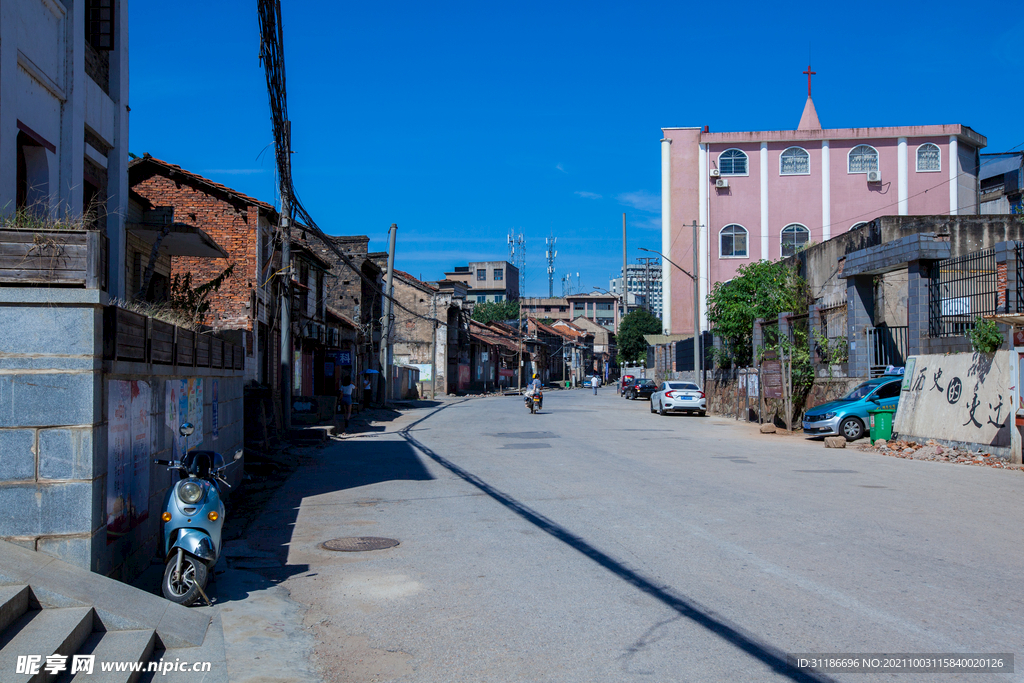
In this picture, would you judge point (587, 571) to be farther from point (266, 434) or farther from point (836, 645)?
point (266, 434)

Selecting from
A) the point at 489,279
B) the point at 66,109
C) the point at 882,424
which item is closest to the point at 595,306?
the point at 489,279

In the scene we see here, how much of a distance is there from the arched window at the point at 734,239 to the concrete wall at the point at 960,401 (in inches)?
1141

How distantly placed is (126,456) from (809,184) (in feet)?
153

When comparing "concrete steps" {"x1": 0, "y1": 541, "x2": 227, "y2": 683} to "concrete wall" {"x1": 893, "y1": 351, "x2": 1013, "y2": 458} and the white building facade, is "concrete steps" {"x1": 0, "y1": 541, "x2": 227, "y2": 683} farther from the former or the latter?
"concrete wall" {"x1": 893, "y1": 351, "x2": 1013, "y2": 458}

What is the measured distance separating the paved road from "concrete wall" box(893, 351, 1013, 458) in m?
2.38

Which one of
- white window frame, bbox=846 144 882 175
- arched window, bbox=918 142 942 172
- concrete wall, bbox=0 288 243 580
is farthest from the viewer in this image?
white window frame, bbox=846 144 882 175

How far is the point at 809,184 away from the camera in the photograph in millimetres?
46844

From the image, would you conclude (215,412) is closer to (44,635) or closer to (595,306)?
(44,635)

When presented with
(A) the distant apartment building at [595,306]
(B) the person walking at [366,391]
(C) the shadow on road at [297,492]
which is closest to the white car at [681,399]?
(B) the person walking at [366,391]

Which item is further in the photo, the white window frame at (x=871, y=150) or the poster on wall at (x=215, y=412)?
the white window frame at (x=871, y=150)

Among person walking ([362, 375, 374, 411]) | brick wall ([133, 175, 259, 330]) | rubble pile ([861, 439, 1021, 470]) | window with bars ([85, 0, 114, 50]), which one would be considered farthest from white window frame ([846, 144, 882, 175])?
window with bars ([85, 0, 114, 50])

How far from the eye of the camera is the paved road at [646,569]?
4902mm

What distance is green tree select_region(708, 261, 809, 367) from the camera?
30.9 m

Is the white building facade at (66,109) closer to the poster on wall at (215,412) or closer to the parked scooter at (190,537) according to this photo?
the poster on wall at (215,412)
